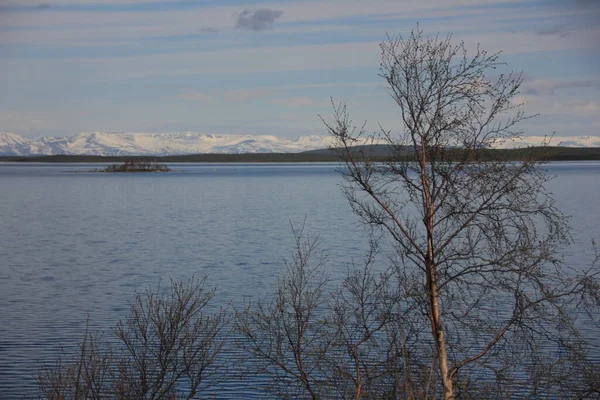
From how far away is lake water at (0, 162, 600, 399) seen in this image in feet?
80.6

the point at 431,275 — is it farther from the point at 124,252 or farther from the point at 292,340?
the point at 124,252

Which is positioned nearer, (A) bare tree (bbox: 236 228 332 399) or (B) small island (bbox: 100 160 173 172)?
(A) bare tree (bbox: 236 228 332 399)

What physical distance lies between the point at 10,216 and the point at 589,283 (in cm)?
5659

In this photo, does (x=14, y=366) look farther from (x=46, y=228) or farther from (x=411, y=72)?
(x=46, y=228)

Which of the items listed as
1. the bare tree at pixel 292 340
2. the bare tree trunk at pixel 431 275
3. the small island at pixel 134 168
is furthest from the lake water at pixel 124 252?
the small island at pixel 134 168

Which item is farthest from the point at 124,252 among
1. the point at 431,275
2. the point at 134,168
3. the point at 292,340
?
the point at 134,168

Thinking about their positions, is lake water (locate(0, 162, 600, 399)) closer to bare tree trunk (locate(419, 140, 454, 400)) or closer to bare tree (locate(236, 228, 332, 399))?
bare tree (locate(236, 228, 332, 399))

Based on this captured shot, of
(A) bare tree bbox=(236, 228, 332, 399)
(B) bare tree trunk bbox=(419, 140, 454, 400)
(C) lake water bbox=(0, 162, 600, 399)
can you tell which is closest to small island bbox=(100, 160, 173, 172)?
(C) lake water bbox=(0, 162, 600, 399)

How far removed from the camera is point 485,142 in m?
14.9

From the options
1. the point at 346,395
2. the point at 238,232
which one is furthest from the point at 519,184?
the point at 238,232

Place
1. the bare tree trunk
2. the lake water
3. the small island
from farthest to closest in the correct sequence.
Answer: the small island, the lake water, the bare tree trunk

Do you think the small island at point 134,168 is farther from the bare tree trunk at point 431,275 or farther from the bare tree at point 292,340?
the bare tree trunk at point 431,275

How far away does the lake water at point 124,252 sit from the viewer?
2456cm

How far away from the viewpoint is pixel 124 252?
4062 centimetres
